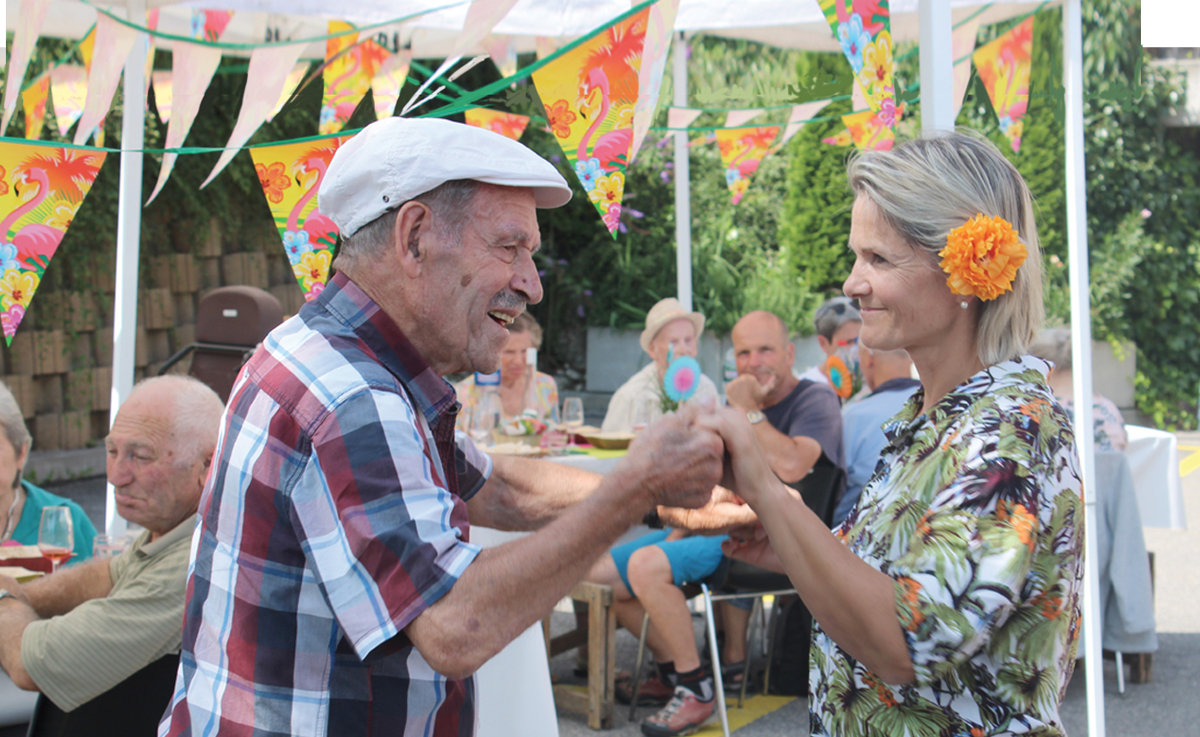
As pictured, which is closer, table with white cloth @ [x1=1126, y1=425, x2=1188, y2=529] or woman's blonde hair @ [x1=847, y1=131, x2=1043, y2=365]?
woman's blonde hair @ [x1=847, y1=131, x2=1043, y2=365]

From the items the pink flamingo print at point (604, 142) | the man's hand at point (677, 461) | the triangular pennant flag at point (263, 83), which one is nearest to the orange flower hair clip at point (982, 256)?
the man's hand at point (677, 461)

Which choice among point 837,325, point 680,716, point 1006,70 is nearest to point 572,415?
point 837,325

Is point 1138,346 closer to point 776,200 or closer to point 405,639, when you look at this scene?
point 776,200

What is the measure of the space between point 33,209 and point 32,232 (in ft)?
0.29

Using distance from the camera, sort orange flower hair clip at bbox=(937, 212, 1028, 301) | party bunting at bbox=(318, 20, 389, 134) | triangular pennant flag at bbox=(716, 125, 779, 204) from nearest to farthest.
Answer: orange flower hair clip at bbox=(937, 212, 1028, 301)
party bunting at bbox=(318, 20, 389, 134)
triangular pennant flag at bbox=(716, 125, 779, 204)

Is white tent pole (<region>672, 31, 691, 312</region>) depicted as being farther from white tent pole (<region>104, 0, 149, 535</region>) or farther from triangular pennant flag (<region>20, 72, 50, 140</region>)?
triangular pennant flag (<region>20, 72, 50, 140</region>)

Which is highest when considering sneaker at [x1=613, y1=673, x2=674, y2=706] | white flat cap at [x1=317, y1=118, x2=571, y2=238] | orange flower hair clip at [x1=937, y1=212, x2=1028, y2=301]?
white flat cap at [x1=317, y1=118, x2=571, y2=238]

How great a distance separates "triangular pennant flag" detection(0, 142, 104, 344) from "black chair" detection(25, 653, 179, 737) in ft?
6.63

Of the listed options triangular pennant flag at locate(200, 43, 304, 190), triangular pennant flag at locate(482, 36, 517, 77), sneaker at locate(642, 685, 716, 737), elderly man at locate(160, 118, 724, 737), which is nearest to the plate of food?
sneaker at locate(642, 685, 716, 737)

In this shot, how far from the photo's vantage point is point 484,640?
1235 mm

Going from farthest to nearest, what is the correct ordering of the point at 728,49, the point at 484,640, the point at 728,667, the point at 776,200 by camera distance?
the point at 776,200, the point at 728,49, the point at 728,667, the point at 484,640

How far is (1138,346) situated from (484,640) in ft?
40.8

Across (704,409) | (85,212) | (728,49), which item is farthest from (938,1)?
(85,212)

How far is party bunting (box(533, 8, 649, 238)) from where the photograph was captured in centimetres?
367
